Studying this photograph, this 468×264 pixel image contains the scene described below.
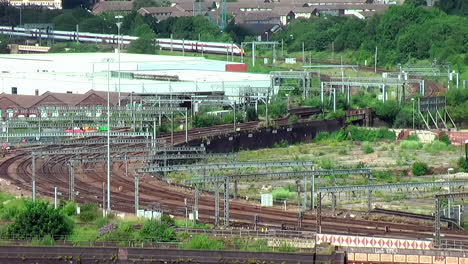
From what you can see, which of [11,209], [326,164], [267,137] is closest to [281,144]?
[267,137]

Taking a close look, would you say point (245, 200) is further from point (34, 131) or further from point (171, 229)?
point (34, 131)

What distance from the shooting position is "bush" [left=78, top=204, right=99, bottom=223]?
29.9 m

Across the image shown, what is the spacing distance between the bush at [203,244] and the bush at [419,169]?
17136mm

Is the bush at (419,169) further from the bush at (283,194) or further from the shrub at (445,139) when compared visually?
the shrub at (445,139)

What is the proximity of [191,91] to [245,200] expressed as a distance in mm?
22143

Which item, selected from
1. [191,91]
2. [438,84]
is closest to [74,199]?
[191,91]

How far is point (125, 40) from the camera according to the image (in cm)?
8469

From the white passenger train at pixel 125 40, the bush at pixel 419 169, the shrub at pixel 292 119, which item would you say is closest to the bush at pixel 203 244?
the bush at pixel 419 169

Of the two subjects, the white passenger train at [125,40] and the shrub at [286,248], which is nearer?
the shrub at [286,248]

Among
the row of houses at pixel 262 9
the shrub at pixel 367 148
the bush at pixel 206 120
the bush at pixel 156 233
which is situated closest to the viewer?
the bush at pixel 156 233

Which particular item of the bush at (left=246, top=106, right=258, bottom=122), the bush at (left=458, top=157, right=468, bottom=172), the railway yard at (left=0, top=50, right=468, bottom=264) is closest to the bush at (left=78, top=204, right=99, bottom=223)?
the railway yard at (left=0, top=50, right=468, bottom=264)

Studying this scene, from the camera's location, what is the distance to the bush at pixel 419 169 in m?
42.4

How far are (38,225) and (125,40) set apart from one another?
5821 cm

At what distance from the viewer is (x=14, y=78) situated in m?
60.4
